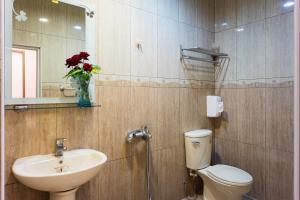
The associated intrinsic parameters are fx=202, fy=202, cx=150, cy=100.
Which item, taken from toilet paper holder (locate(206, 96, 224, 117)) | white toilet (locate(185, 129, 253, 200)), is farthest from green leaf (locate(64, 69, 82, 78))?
toilet paper holder (locate(206, 96, 224, 117))

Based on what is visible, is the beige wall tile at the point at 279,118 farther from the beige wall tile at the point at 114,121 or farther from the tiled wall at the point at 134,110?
the beige wall tile at the point at 114,121

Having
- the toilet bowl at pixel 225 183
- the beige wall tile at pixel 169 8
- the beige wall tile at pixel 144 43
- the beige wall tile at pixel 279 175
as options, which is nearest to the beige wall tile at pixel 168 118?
the beige wall tile at pixel 144 43

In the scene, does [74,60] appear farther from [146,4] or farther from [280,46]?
[280,46]

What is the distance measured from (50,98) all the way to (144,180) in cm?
112

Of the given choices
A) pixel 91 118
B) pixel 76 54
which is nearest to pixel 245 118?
pixel 91 118

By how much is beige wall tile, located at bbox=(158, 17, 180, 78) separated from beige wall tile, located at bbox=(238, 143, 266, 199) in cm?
117

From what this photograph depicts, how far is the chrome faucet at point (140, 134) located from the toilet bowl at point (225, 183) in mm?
764

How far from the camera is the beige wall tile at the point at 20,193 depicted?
124 cm

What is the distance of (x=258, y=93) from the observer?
220 centimetres

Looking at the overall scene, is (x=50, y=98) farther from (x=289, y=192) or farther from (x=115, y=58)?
(x=289, y=192)

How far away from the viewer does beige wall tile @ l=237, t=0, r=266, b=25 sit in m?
2.17

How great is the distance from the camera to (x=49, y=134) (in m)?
1.39

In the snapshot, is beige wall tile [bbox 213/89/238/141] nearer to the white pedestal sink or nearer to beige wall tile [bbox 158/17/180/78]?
beige wall tile [bbox 158/17/180/78]

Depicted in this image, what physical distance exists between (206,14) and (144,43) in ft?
3.62
